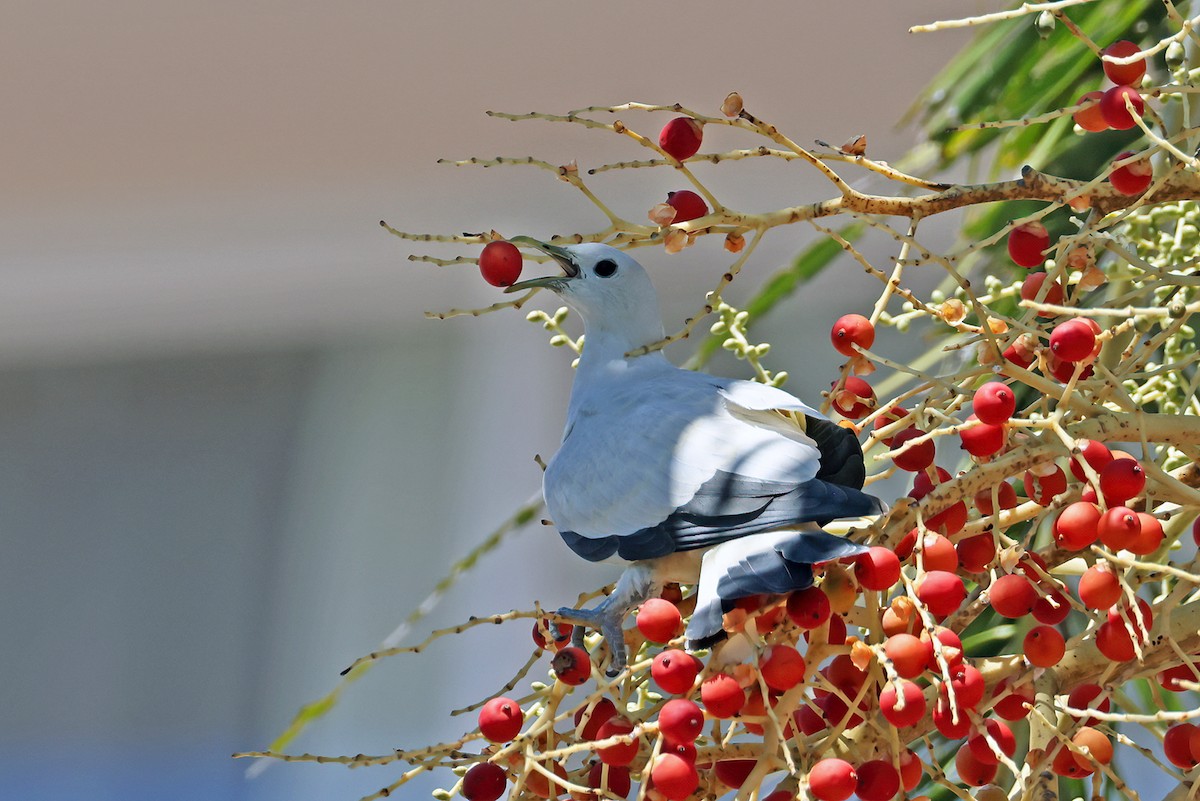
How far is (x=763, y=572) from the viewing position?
2.29ft

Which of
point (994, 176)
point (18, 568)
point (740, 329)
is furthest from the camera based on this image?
point (18, 568)

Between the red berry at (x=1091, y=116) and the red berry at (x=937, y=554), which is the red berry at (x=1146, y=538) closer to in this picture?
the red berry at (x=937, y=554)

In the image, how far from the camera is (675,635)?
77 centimetres

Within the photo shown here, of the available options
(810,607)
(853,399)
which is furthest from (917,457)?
(810,607)

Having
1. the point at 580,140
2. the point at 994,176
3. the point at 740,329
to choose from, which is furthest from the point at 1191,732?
the point at 580,140

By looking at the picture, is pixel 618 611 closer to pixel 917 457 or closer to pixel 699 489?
pixel 699 489

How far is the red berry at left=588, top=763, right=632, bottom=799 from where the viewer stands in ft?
2.57

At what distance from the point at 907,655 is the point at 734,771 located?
0.16 metres

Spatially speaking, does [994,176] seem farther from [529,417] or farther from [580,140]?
[529,417]

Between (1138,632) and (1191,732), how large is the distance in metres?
0.08

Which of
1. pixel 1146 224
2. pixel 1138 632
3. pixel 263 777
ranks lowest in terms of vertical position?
pixel 263 777

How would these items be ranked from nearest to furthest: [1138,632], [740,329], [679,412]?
[1138,632] < [679,412] < [740,329]

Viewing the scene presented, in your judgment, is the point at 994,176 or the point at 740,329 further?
the point at 994,176

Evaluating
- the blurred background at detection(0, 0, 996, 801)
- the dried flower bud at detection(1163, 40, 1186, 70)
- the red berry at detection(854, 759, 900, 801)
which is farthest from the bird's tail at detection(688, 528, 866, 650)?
the blurred background at detection(0, 0, 996, 801)
